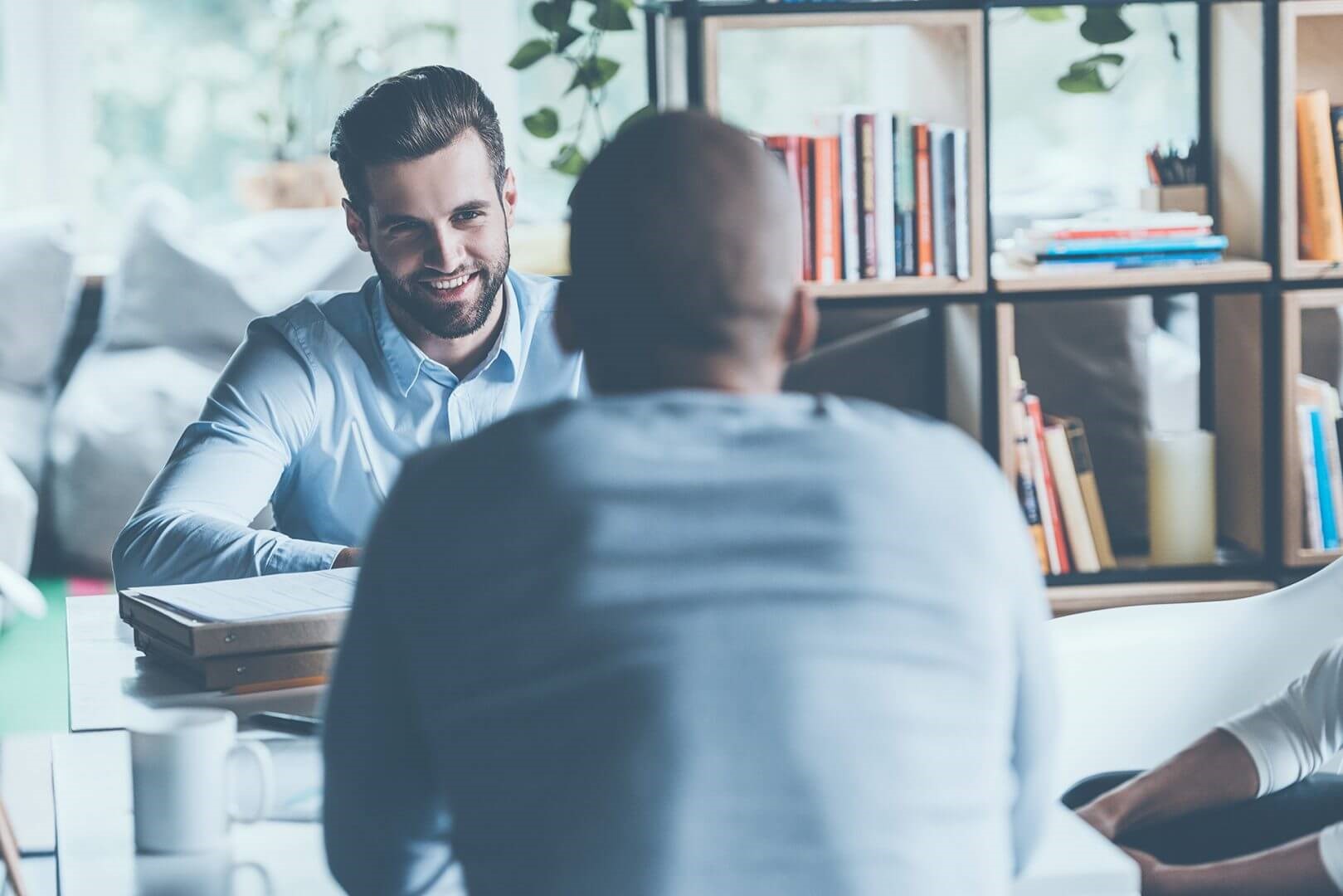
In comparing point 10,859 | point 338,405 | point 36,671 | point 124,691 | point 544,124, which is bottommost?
point 36,671

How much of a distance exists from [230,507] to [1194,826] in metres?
1.05

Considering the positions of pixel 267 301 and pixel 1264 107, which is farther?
pixel 267 301

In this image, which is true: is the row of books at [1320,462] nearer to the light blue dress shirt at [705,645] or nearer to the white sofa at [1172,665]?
the white sofa at [1172,665]

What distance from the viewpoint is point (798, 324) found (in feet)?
2.79

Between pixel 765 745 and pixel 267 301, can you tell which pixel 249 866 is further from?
pixel 267 301

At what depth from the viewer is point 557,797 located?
741 millimetres

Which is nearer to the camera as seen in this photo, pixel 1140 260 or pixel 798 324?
pixel 798 324

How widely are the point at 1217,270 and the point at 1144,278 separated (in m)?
0.13

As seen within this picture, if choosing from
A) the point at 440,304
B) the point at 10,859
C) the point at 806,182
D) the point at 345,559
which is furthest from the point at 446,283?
the point at 806,182

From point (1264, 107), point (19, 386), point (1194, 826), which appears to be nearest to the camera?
point (1194, 826)

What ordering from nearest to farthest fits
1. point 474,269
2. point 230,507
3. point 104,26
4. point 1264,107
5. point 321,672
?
point 321,672
point 230,507
point 474,269
point 1264,107
point 104,26

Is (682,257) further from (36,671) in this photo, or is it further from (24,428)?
(24,428)

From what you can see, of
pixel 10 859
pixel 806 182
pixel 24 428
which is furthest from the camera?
pixel 24 428

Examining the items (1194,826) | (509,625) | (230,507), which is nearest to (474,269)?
(230,507)
